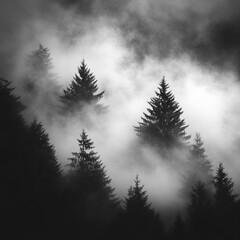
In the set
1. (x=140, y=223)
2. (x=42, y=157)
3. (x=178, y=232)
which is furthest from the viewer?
(x=42, y=157)

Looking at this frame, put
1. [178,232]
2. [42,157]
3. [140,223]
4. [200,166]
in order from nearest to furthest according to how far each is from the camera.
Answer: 1. [178,232]
2. [140,223]
3. [42,157]
4. [200,166]

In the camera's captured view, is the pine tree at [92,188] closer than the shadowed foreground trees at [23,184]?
No

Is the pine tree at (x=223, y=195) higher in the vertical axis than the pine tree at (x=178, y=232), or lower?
higher

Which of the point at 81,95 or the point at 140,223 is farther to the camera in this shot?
the point at 81,95

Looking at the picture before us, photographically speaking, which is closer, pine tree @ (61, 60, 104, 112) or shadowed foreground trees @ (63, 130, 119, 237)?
shadowed foreground trees @ (63, 130, 119, 237)

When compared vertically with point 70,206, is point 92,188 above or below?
above

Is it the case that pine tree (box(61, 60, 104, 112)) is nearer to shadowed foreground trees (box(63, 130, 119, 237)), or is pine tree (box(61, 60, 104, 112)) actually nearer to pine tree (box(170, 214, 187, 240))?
shadowed foreground trees (box(63, 130, 119, 237))

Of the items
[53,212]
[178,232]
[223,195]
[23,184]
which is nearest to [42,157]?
[23,184]

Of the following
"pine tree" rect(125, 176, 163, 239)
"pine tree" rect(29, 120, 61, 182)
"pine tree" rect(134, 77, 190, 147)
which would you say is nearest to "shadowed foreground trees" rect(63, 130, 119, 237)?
"pine tree" rect(29, 120, 61, 182)

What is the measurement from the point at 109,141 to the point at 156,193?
1163 centimetres

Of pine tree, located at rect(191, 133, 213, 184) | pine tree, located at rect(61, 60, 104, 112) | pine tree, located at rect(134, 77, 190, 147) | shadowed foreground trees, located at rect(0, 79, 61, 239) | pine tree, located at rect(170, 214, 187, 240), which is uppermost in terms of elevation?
pine tree, located at rect(61, 60, 104, 112)

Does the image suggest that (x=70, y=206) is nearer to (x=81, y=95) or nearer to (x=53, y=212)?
(x=53, y=212)

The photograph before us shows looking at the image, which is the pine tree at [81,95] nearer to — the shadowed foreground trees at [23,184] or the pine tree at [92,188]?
Result: the pine tree at [92,188]

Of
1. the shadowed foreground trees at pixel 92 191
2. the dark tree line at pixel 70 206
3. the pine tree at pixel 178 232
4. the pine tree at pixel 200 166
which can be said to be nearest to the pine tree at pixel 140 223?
the dark tree line at pixel 70 206
